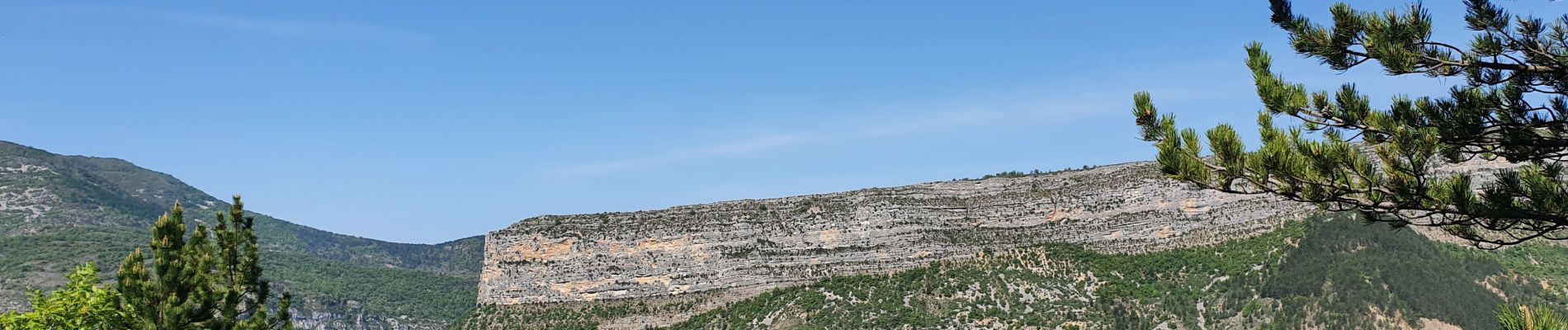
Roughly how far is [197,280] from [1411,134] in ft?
69.5

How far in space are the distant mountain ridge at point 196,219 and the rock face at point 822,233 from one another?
31.3m

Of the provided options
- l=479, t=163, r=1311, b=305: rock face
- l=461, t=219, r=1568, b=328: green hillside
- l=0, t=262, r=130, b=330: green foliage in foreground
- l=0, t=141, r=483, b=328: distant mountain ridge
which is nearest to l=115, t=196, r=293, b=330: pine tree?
l=0, t=262, r=130, b=330: green foliage in foreground

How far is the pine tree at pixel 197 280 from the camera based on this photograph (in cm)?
2119

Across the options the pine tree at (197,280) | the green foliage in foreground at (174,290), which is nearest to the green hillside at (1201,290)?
the pine tree at (197,280)

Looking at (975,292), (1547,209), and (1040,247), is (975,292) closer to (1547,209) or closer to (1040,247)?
(1040,247)

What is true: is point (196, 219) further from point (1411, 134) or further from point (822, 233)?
point (1411, 134)

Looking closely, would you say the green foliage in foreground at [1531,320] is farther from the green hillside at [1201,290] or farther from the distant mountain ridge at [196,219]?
the distant mountain ridge at [196,219]

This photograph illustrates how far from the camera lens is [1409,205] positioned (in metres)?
11.9

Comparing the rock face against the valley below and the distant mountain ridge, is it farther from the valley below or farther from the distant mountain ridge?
the distant mountain ridge

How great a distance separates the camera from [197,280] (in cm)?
2205

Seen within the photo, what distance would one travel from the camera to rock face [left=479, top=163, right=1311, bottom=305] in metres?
54.1

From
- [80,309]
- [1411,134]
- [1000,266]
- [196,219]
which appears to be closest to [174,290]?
[80,309]

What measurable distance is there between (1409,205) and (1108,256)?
41.1m

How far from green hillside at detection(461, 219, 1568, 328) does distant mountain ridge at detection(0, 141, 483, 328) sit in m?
38.4
